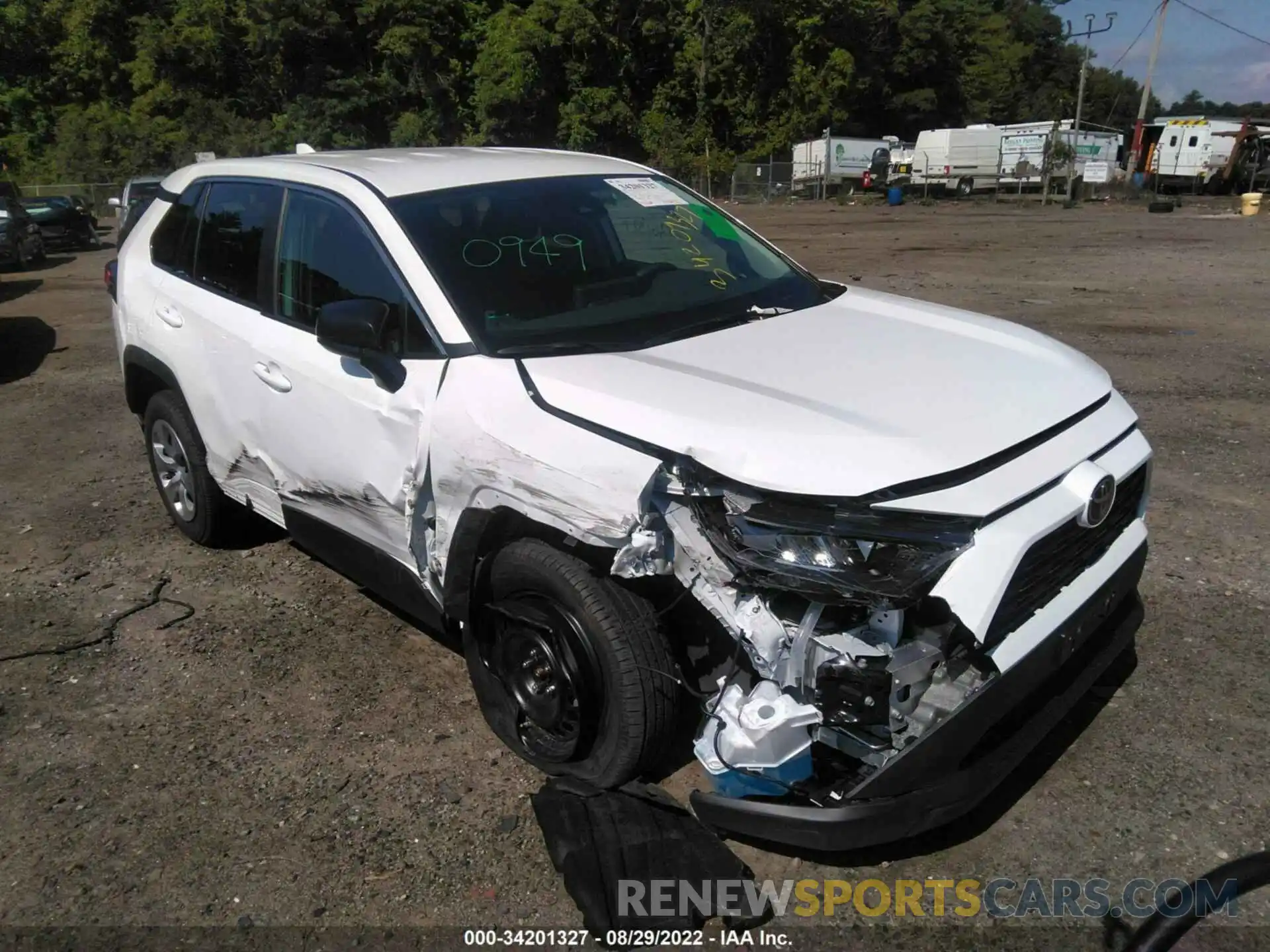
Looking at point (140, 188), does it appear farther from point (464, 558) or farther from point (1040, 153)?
point (1040, 153)

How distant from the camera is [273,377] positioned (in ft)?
12.6

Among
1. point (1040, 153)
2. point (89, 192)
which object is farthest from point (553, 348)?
point (89, 192)

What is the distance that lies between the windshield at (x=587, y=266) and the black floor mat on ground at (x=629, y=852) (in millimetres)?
1403

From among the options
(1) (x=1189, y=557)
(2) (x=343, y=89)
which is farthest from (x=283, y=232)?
(2) (x=343, y=89)

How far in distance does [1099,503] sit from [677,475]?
1.18 metres

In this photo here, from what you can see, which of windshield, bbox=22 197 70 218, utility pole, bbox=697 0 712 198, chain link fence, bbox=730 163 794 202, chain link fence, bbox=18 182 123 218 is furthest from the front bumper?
utility pole, bbox=697 0 712 198

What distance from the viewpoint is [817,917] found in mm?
2668

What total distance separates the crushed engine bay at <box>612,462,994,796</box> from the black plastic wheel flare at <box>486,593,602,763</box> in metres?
0.47

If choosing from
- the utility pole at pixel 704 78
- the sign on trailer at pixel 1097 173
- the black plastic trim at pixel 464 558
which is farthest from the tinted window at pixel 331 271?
the utility pole at pixel 704 78

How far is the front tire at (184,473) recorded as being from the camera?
4.69 metres

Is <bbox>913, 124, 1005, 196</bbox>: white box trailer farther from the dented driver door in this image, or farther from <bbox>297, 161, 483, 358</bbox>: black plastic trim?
<bbox>297, 161, 483, 358</bbox>: black plastic trim

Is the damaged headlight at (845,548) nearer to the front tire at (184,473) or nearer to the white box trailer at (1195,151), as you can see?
the front tire at (184,473)

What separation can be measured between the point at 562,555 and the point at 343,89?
52.3m

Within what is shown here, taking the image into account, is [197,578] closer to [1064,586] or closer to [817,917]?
[817,917]
